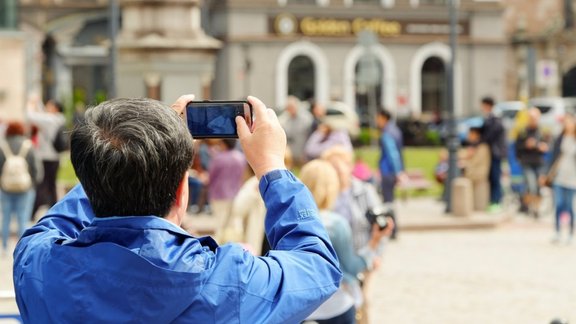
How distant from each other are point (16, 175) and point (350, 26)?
36.4 meters

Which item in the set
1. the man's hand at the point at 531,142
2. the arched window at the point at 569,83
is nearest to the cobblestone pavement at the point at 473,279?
the man's hand at the point at 531,142

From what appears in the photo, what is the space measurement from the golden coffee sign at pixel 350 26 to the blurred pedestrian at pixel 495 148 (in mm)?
29125

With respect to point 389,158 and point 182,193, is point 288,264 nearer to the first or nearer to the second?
point 182,193

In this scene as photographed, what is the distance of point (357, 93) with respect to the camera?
51.0m

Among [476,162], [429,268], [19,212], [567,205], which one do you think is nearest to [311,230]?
[429,268]

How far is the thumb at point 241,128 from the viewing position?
119 inches

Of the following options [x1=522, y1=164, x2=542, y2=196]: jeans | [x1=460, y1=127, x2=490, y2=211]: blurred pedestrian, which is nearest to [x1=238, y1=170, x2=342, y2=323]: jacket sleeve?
[x1=460, y1=127, x2=490, y2=211]: blurred pedestrian

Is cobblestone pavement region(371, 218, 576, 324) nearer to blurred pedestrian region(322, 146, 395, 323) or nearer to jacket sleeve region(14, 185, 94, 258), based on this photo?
blurred pedestrian region(322, 146, 395, 323)

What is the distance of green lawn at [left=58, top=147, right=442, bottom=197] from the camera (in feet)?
86.8

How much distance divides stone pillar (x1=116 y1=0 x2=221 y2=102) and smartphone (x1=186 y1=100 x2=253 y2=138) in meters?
14.8

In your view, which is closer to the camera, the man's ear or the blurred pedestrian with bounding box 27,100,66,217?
the man's ear

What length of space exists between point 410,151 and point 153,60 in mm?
24886

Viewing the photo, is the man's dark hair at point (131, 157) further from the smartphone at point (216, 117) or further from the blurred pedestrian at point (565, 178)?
the blurred pedestrian at point (565, 178)

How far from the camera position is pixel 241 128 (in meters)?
3.05
